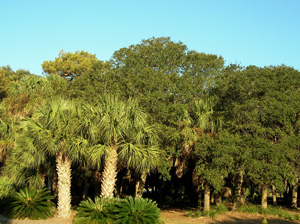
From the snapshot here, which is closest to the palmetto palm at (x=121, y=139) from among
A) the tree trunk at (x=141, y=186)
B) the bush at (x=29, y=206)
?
the bush at (x=29, y=206)

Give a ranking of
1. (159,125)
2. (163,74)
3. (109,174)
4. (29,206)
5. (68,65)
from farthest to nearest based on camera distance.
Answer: (68,65)
(163,74)
(159,125)
(29,206)
(109,174)

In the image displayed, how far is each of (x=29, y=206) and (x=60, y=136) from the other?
3.92m

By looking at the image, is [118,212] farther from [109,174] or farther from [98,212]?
[109,174]

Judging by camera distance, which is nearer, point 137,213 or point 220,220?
point 137,213

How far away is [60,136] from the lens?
15312 millimetres

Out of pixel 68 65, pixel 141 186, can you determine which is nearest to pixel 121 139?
pixel 141 186

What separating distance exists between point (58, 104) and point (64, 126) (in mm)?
1164

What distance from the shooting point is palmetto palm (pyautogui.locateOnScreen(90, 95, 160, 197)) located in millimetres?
15281

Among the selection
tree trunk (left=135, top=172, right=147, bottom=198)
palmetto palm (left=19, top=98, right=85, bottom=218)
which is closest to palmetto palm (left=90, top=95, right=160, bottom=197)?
palmetto palm (left=19, top=98, right=85, bottom=218)

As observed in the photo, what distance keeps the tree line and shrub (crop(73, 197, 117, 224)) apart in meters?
1.11

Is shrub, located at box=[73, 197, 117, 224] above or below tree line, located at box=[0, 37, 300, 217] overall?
below

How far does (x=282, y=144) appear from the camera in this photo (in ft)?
55.8

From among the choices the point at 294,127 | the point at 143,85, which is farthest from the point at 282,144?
the point at 143,85

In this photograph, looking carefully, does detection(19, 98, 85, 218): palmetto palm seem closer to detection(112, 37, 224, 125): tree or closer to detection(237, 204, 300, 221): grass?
detection(112, 37, 224, 125): tree
